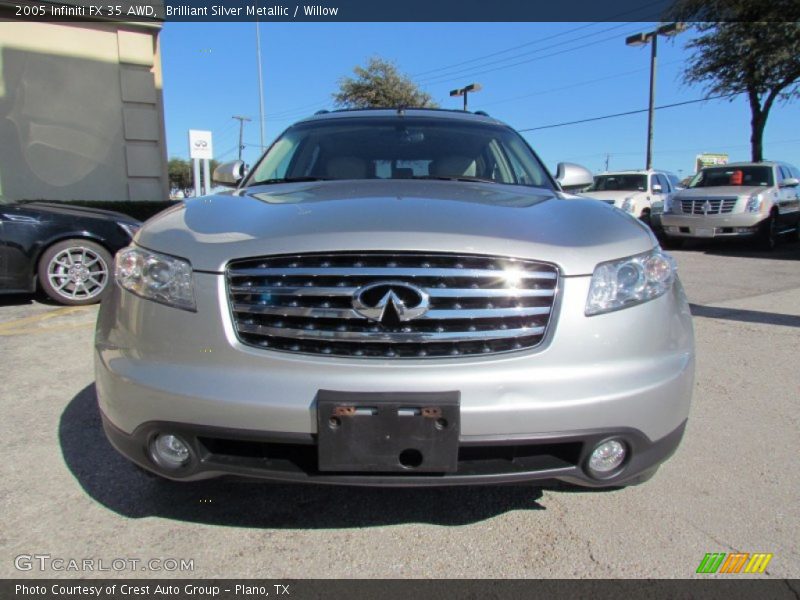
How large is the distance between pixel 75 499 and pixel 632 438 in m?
2.12

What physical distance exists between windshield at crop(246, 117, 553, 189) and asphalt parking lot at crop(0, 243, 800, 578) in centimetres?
152

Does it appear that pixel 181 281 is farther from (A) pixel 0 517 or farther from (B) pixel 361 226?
(A) pixel 0 517

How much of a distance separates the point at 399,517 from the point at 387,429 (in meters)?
0.72

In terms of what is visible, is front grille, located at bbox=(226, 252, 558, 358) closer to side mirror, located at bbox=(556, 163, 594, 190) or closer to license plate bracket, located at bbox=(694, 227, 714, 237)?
side mirror, located at bbox=(556, 163, 594, 190)

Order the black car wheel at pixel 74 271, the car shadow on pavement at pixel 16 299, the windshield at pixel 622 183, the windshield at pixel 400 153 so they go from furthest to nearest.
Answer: the windshield at pixel 622 183 < the car shadow on pavement at pixel 16 299 < the black car wheel at pixel 74 271 < the windshield at pixel 400 153

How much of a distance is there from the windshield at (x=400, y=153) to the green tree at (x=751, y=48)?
1644 cm

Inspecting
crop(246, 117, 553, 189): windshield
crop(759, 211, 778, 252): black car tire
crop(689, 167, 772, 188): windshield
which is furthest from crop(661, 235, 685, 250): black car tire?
crop(246, 117, 553, 189): windshield

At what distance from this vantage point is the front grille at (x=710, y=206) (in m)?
11.6

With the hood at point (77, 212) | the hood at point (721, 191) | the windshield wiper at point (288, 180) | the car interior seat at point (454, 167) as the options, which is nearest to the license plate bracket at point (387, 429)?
the windshield wiper at point (288, 180)

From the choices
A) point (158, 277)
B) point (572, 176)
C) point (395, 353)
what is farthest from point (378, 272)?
point (572, 176)

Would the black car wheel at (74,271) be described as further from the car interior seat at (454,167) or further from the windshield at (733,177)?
the windshield at (733,177)

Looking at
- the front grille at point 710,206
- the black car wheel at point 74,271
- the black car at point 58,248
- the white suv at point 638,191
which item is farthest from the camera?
the white suv at point 638,191

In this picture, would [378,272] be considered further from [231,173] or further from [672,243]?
[672,243]

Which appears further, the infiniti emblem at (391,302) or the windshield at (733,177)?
the windshield at (733,177)
